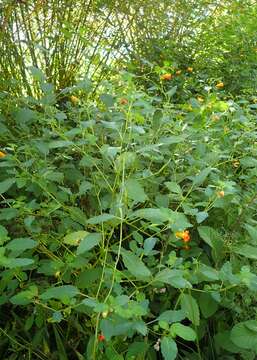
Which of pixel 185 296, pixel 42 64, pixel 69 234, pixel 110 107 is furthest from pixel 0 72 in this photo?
pixel 185 296

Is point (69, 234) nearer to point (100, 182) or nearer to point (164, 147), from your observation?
point (100, 182)

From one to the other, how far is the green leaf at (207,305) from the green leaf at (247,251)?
138 mm

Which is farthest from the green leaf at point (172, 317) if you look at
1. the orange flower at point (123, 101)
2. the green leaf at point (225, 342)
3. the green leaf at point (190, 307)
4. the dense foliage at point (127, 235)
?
the orange flower at point (123, 101)

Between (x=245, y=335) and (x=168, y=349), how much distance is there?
0.25 meters

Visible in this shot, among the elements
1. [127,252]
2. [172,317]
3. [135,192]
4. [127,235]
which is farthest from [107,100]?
[172,317]

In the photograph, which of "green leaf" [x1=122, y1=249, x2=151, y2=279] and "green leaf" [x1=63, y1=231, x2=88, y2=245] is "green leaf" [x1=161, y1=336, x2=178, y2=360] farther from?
"green leaf" [x1=63, y1=231, x2=88, y2=245]

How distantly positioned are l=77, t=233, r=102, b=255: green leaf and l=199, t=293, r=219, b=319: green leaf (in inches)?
13.0

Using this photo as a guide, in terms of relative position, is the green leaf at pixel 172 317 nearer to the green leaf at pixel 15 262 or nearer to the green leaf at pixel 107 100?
the green leaf at pixel 15 262

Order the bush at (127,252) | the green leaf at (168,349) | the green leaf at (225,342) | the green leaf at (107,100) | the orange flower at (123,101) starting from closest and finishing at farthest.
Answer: the green leaf at (168,349) < the bush at (127,252) < the green leaf at (225,342) < the orange flower at (123,101) < the green leaf at (107,100)

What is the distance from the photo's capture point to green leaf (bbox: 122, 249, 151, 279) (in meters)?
0.89

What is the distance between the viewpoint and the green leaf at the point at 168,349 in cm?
83

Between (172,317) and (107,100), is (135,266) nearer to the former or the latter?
(172,317)

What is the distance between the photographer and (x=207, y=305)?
109cm

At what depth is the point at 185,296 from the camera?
3.41ft
